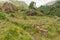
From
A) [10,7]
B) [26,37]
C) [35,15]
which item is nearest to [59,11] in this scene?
[35,15]

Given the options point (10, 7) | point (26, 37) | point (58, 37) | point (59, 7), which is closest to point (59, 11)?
point (59, 7)

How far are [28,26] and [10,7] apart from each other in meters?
7.78

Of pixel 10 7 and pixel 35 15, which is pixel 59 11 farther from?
pixel 10 7

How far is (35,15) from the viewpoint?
21344 millimetres

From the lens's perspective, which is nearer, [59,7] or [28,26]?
[28,26]

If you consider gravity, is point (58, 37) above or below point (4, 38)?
below

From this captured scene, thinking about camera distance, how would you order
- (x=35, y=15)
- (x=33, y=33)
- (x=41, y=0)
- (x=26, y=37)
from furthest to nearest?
(x=41, y=0), (x=35, y=15), (x=33, y=33), (x=26, y=37)

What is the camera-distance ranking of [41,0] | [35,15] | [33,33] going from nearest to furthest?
1. [33,33]
2. [35,15]
3. [41,0]

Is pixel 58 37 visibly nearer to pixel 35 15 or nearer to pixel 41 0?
pixel 35 15

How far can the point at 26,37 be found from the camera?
480 inches

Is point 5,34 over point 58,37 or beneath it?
over

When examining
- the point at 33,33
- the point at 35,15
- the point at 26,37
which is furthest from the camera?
A: the point at 35,15

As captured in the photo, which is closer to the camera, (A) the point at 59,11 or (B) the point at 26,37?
(B) the point at 26,37

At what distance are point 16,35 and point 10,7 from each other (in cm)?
1065
